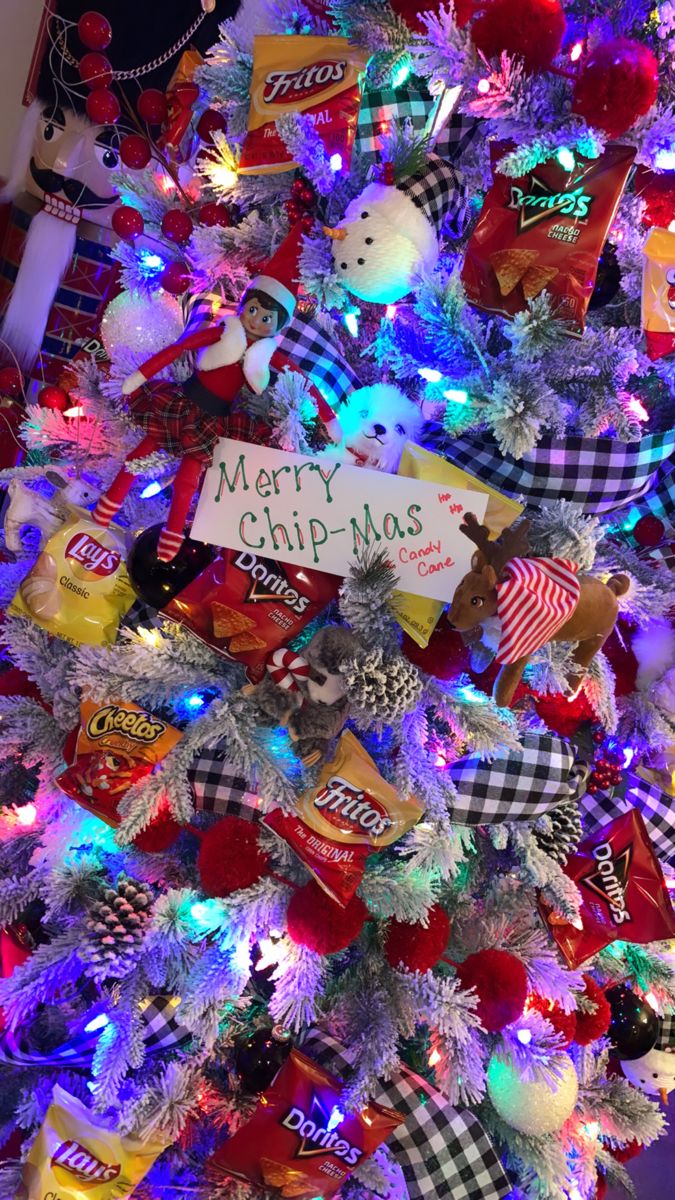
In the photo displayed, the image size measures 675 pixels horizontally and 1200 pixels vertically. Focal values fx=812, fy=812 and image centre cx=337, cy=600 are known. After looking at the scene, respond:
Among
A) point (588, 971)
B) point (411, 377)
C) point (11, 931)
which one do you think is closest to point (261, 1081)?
point (11, 931)

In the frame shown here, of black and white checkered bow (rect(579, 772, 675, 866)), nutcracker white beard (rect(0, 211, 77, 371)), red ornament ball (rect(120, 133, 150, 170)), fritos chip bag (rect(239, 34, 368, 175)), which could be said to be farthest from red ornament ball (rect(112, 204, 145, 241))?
black and white checkered bow (rect(579, 772, 675, 866))

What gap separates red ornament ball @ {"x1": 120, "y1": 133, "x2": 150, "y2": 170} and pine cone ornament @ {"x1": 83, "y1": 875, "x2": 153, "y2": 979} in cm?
121

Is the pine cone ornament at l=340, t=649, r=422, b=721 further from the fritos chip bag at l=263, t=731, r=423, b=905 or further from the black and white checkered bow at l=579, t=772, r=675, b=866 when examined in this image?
the black and white checkered bow at l=579, t=772, r=675, b=866

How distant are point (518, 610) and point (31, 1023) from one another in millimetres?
1052

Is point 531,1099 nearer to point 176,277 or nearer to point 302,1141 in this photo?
point 302,1141

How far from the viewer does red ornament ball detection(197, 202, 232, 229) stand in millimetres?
1201

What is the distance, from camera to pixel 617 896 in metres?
1.29

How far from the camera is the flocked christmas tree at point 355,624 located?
1023 millimetres

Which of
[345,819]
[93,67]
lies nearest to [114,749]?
[345,819]

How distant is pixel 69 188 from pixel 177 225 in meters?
1.02

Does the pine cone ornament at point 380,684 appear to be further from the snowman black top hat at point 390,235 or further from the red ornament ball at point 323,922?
the snowman black top hat at point 390,235

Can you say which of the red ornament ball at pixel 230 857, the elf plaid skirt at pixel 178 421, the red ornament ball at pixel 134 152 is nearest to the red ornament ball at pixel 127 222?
the red ornament ball at pixel 134 152

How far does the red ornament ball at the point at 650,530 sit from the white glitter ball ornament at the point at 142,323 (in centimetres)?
79

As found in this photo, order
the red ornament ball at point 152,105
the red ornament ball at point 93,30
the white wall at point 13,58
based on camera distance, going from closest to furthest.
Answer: the red ornament ball at point 93,30 → the red ornament ball at point 152,105 → the white wall at point 13,58
